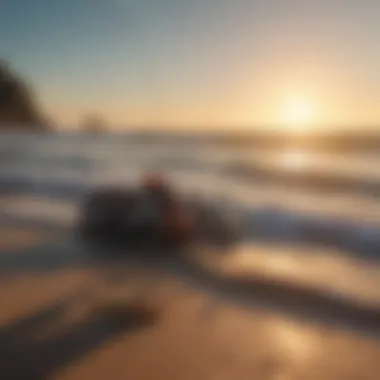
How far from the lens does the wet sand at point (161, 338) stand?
2.46 ft

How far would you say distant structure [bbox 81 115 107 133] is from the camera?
3.19 feet

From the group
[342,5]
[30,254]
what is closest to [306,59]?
[342,5]

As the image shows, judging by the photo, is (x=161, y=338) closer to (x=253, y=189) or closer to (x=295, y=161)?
(x=253, y=189)

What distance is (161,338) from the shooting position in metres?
0.85

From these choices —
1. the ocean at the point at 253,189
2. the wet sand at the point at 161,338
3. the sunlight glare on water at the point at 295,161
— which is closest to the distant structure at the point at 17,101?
the ocean at the point at 253,189

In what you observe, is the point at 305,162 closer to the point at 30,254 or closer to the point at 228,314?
the point at 228,314

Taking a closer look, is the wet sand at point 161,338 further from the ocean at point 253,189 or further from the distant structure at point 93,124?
the distant structure at point 93,124

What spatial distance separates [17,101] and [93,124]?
0.54 ft

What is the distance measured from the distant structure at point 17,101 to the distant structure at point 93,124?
79 mm

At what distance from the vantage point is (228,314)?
0.96 m

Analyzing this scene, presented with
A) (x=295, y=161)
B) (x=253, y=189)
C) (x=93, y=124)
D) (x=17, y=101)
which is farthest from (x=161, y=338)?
(x=295, y=161)

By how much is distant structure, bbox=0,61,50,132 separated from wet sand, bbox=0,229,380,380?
1.13 feet

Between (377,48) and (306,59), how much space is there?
13 cm

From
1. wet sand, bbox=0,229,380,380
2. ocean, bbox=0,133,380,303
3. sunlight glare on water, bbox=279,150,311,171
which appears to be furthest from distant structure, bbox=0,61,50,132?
sunlight glare on water, bbox=279,150,311,171
